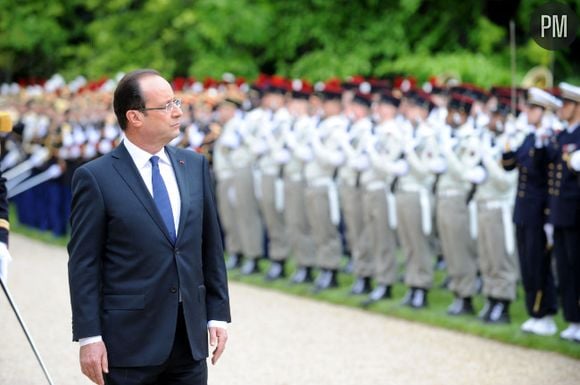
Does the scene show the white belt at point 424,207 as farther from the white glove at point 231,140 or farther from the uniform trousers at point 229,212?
the uniform trousers at point 229,212

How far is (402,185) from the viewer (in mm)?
10906

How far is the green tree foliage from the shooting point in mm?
19625

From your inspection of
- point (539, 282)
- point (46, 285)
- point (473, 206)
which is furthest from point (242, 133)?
point (539, 282)

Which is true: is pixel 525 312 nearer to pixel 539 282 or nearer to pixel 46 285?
pixel 539 282

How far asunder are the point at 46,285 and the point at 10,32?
60.9ft

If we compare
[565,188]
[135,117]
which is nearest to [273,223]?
[565,188]

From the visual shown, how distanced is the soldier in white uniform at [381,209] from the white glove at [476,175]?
1.15 metres

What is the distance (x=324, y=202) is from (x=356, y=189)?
1.75 ft

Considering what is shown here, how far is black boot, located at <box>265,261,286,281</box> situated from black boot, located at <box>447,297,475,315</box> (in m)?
2.96

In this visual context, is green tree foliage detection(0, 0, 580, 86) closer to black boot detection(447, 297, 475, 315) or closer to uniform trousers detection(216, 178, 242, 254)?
uniform trousers detection(216, 178, 242, 254)

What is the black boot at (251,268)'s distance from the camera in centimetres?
1345

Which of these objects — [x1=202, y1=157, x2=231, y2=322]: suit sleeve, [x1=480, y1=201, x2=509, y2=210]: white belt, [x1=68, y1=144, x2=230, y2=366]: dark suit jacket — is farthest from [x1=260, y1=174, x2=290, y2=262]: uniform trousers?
[x1=68, y1=144, x2=230, y2=366]: dark suit jacket

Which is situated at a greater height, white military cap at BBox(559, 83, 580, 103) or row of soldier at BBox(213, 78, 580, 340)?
white military cap at BBox(559, 83, 580, 103)

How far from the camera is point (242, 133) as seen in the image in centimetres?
1355
